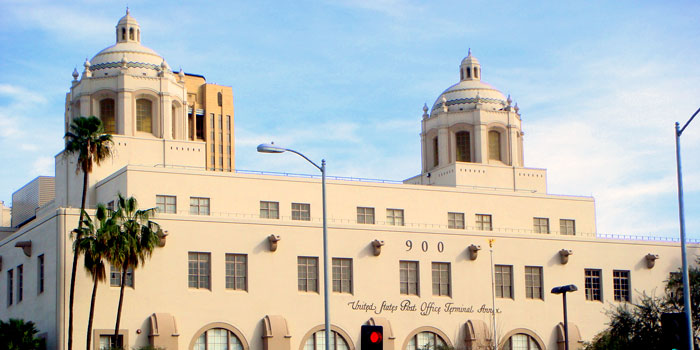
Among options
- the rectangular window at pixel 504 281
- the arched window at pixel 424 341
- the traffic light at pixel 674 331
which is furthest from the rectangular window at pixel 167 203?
the traffic light at pixel 674 331

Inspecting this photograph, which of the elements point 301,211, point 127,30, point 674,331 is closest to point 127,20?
point 127,30

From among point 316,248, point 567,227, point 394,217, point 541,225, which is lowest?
point 316,248

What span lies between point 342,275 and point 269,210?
681cm

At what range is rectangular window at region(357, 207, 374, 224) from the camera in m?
68.2

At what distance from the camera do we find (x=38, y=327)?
5703 centimetres

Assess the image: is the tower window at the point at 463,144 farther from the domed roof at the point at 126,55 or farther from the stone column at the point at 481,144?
the domed roof at the point at 126,55

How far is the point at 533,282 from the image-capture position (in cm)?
6775

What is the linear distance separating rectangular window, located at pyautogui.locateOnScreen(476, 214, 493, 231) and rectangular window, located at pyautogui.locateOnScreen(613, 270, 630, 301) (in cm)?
893

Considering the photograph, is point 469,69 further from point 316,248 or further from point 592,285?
point 316,248

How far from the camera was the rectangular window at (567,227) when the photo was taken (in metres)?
74.6

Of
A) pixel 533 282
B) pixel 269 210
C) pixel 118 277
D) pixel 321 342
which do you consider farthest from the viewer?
pixel 533 282

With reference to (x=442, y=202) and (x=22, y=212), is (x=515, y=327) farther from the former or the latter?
(x=22, y=212)

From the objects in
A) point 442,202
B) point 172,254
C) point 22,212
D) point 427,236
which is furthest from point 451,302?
point 22,212

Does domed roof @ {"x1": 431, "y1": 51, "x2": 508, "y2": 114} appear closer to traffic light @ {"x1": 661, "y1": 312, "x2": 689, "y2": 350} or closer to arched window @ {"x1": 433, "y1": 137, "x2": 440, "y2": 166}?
arched window @ {"x1": 433, "y1": 137, "x2": 440, "y2": 166}
